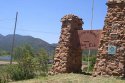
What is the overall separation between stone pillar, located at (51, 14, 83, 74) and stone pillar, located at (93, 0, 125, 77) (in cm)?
228

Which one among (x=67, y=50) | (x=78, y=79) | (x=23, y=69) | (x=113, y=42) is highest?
(x=113, y=42)

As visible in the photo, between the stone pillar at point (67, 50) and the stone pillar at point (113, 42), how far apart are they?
7.48 feet

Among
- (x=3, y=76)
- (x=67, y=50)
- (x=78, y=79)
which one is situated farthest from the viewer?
(x=3, y=76)

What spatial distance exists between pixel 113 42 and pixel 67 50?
3.10m

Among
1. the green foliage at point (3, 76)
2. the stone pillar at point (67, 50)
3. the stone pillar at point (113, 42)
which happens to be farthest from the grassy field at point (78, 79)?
the green foliage at point (3, 76)

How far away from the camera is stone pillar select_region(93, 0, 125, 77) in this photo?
1557 centimetres

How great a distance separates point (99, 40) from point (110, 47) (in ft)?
3.84

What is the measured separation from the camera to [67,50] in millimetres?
18219

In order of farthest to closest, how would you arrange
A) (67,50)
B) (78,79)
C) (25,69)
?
(25,69)
(67,50)
(78,79)

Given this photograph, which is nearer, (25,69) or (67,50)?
(67,50)

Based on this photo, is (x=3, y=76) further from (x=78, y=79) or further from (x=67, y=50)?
(x=78, y=79)

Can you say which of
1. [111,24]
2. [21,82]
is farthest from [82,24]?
[21,82]

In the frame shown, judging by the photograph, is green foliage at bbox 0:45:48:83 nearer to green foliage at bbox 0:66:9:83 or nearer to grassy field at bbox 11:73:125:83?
green foliage at bbox 0:66:9:83

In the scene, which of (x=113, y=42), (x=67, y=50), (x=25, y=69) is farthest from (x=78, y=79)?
(x=25, y=69)
